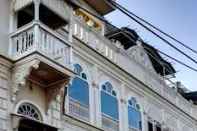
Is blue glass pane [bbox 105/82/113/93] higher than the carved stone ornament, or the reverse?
blue glass pane [bbox 105/82/113/93]

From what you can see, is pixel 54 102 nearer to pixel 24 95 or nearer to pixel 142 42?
pixel 24 95

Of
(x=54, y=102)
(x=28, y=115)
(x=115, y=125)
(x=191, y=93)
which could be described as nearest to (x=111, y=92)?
(x=115, y=125)

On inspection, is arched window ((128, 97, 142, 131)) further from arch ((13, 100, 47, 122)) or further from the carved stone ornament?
the carved stone ornament

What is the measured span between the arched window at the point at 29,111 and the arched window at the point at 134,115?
6.25 m

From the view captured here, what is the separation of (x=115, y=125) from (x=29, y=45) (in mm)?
6048

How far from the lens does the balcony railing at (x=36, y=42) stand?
48.9 ft

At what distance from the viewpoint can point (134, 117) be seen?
837 inches

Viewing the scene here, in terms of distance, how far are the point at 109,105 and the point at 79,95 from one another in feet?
6.57

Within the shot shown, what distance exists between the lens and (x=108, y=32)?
2600 cm

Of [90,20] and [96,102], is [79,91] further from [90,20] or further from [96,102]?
[90,20]

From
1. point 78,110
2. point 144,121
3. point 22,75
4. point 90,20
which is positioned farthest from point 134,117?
point 22,75

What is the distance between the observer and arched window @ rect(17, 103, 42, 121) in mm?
14977

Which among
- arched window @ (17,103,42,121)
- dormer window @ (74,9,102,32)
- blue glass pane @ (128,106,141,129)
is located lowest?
arched window @ (17,103,42,121)

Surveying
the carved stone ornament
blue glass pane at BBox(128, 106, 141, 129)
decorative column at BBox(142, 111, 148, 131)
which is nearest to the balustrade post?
blue glass pane at BBox(128, 106, 141, 129)
